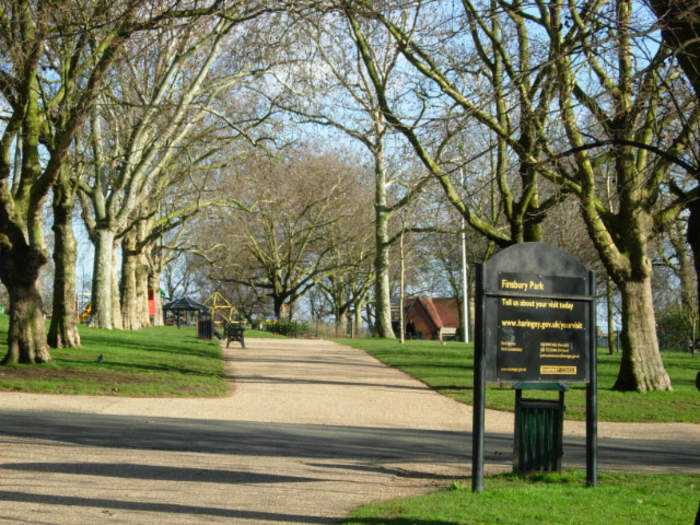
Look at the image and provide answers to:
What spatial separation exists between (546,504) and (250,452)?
4136mm

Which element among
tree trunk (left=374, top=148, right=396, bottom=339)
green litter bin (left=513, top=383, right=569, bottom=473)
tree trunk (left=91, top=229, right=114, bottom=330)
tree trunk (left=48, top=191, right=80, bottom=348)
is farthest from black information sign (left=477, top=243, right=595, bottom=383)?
tree trunk (left=374, top=148, right=396, bottom=339)

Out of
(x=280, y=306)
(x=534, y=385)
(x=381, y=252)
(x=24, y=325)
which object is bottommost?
(x=534, y=385)

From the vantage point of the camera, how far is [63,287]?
2133 cm

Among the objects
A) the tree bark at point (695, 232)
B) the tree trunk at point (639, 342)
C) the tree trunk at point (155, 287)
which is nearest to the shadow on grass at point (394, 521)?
the tree bark at point (695, 232)

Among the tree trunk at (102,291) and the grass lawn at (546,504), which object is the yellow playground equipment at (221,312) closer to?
the tree trunk at (102,291)

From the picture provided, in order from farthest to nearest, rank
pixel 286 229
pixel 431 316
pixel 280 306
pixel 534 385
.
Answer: pixel 431 316 < pixel 280 306 < pixel 286 229 < pixel 534 385

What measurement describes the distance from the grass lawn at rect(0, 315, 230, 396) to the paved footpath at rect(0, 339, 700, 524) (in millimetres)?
674

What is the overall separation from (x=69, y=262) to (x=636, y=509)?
17.9 m

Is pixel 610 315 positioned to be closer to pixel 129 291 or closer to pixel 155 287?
pixel 129 291

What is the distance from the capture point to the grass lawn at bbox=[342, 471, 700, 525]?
647 centimetres

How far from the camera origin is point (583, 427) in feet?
46.3

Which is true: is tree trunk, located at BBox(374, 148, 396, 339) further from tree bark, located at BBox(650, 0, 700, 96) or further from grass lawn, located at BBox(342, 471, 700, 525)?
tree bark, located at BBox(650, 0, 700, 96)

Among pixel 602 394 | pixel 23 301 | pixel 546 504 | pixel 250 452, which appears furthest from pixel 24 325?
pixel 546 504

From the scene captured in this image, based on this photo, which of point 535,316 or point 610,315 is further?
point 610,315
